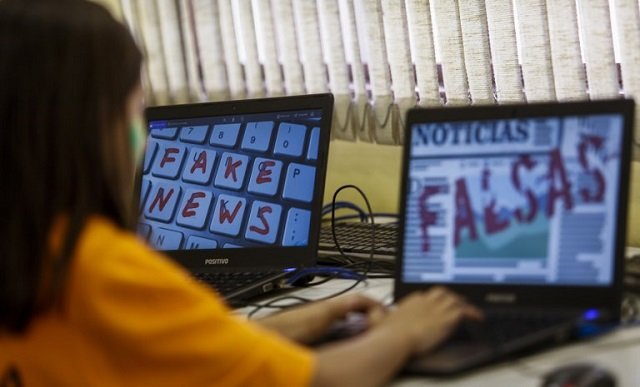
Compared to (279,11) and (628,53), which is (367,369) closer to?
(628,53)

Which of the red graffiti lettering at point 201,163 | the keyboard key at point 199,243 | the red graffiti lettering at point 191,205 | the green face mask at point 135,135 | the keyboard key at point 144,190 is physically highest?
the green face mask at point 135,135

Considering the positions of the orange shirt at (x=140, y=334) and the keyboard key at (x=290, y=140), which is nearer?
the orange shirt at (x=140, y=334)

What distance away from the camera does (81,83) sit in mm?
850

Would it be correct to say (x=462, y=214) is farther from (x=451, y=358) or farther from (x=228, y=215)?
(x=228, y=215)

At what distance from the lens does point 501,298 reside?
1096mm

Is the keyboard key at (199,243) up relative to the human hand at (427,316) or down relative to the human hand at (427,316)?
up

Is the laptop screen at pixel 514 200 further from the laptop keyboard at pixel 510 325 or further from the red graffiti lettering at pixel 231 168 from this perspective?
the red graffiti lettering at pixel 231 168

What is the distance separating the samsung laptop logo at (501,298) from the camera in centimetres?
109

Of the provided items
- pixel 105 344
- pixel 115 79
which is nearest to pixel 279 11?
pixel 115 79

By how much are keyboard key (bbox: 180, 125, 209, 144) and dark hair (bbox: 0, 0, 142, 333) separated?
0.67 m

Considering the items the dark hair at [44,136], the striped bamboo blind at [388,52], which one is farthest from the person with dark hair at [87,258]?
the striped bamboo blind at [388,52]

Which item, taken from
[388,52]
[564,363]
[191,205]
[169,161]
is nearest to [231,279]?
[191,205]

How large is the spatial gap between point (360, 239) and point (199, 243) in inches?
12.6

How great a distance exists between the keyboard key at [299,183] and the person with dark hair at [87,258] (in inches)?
21.2
